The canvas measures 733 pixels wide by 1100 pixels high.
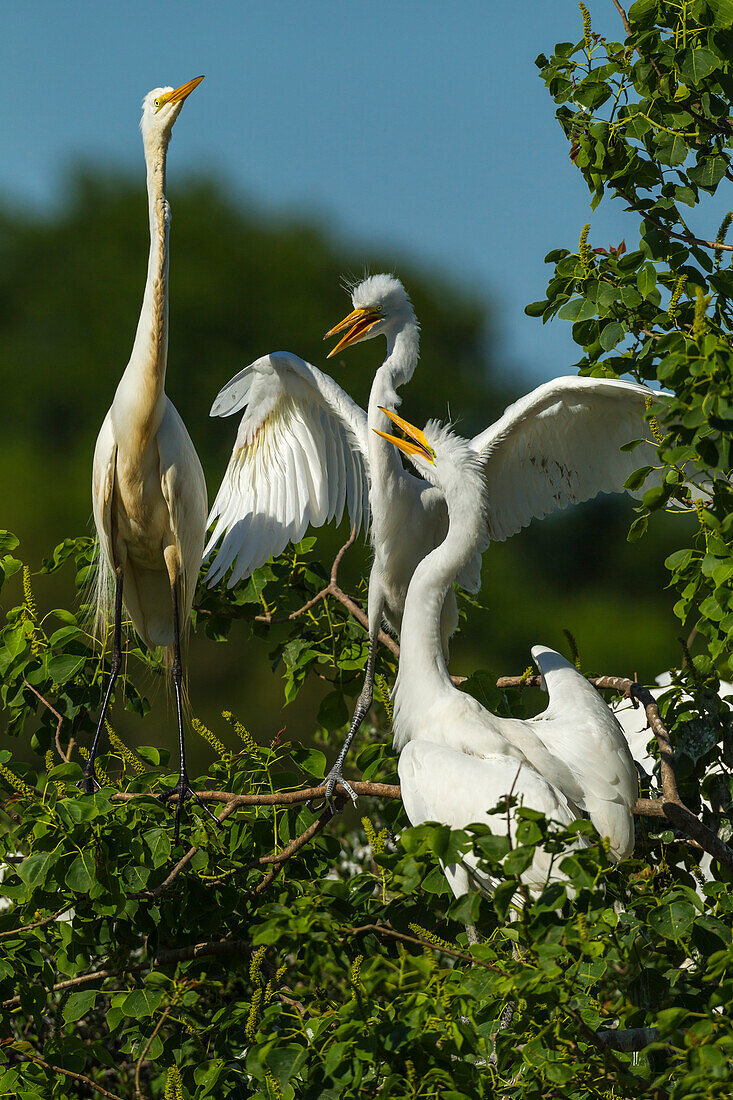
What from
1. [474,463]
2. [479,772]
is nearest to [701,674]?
[479,772]

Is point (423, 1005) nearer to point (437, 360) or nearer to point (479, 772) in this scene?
point (479, 772)

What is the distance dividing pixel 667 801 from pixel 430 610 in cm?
73

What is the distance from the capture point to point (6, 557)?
248cm

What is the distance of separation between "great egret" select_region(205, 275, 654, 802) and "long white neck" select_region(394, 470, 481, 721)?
0.22 m

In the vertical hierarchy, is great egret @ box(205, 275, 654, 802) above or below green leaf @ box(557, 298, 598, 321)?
below

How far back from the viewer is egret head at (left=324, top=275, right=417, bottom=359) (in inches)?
139

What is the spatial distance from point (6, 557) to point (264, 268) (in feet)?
46.9

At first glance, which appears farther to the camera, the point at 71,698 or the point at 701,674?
the point at 71,698

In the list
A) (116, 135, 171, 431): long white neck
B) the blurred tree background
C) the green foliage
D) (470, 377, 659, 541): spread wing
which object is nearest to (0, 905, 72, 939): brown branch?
the green foliage

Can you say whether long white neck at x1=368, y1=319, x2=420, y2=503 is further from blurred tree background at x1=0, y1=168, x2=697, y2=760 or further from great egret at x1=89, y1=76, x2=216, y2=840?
blurred tree background at x1=0, y1=168, x2=697, y2=760

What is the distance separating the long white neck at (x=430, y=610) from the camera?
262cm

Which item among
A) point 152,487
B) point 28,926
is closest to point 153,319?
point 152,487

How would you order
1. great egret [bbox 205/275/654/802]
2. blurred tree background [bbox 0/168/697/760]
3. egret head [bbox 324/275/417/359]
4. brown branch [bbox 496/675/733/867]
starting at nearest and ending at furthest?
A: brown branch [bbox 496/675/733/867] < great egret [bbox 205/275/654/802] < egret head [bbox 324/275/417/359] < blurred tree background [bbox 0/168/697/760]

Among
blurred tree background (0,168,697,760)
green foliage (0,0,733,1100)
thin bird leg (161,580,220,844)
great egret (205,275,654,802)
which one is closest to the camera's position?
green foliage (0,0,733,1100)
